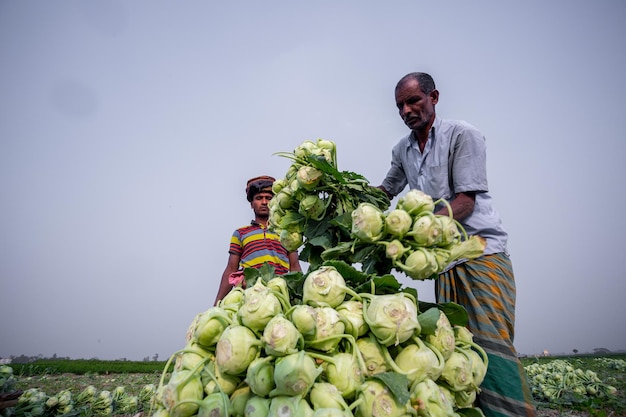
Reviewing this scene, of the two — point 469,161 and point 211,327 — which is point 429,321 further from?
point 469,161

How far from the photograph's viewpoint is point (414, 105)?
283cm

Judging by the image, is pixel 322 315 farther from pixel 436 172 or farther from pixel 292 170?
pixel 436 172

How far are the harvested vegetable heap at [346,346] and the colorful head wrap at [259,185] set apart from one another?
3361mm

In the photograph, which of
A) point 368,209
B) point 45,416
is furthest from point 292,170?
point 45,416

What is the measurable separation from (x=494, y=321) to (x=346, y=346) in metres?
1.38

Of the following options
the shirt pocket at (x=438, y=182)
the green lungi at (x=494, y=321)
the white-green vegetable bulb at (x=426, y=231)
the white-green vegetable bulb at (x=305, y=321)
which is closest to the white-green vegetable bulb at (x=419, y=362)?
the white-green vegetable bulb at (x=305, y=321)

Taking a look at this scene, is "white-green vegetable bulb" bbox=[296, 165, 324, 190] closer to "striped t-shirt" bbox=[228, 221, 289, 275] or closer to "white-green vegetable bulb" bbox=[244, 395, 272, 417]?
"white-green vegetable bulb" bbox=[244, 395, 272, 417]

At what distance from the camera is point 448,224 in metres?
1.88

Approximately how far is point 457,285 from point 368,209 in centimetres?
121

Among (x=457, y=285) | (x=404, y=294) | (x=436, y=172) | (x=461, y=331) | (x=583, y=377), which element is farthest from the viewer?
(x=583, y=377)

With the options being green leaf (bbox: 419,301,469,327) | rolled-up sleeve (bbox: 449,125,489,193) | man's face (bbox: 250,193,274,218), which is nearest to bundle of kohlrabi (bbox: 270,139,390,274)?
green leaf (bbox: 419,301,469,327)

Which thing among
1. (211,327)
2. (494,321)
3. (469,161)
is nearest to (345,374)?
(211,327)

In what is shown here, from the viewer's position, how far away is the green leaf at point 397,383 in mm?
1269

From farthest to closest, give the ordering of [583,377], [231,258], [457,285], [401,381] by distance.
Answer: [583,377] < [231,258] < [457,285] < [401,381]
